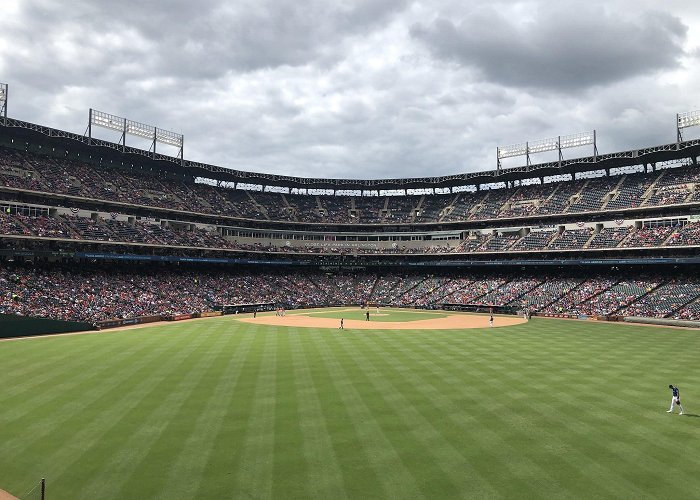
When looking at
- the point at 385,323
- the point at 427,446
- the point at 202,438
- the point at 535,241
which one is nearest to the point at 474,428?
the point at 427,446

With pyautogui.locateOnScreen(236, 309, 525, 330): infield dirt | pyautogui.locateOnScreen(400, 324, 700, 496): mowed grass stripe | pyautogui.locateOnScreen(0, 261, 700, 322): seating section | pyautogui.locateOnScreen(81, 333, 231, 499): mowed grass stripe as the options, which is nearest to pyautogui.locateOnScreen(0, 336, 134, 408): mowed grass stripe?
pyautogui.locateOnScreen(81, 333, 231, 499): mowed grass stripe

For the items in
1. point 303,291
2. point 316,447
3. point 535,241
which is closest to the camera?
point 316,447

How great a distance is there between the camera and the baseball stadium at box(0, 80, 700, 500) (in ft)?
43.8

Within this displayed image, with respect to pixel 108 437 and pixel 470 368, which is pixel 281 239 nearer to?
pixel 470 368

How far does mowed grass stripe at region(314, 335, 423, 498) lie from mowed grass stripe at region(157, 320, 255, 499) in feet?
15.7

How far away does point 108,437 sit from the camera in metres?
15.4

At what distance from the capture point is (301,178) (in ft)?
318

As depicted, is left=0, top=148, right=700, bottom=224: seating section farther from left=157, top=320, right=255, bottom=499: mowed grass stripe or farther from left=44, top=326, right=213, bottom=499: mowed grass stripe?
left=157, top=320, right=255, bottom=499: mowed grass stripe

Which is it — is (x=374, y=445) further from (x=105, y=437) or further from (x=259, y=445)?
(x=105, y=437)

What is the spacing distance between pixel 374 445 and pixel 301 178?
283 feet

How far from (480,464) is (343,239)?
83736mm

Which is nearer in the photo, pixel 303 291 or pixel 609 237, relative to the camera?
pixel 609 237

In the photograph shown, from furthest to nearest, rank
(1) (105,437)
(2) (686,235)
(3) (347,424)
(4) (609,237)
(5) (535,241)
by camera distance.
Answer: (5) (535,241), (4) (609,237), (2) (686,235), (3) (347,424), (1) (105,437)

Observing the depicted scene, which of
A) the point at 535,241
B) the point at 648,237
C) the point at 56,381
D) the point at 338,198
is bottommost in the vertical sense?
the point at 56,381
